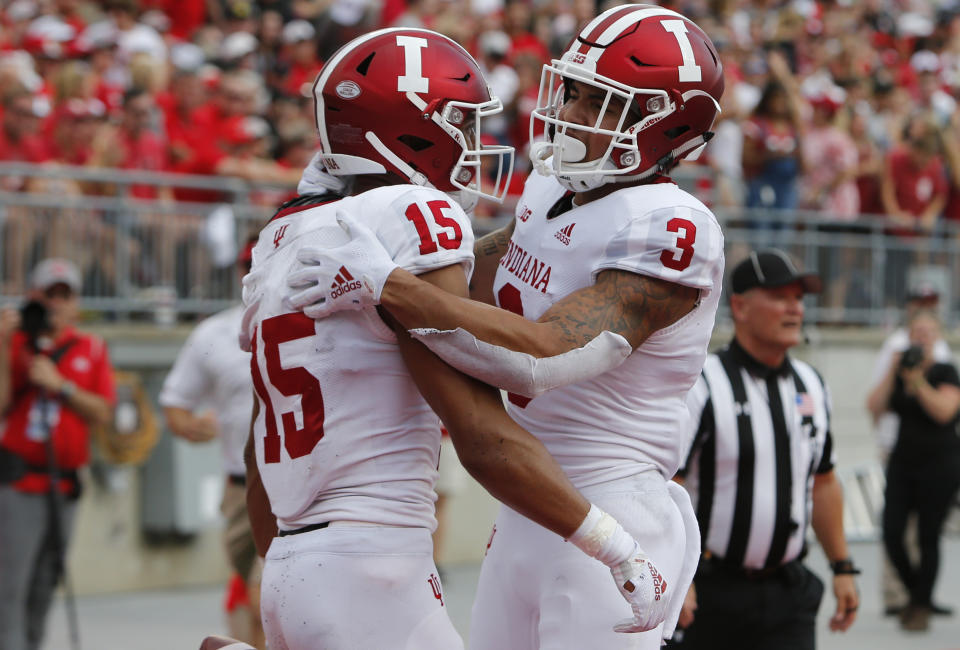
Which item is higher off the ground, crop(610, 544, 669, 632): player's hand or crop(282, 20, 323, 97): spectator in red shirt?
crop(282, 20, 323, 97): spectator in red shirt

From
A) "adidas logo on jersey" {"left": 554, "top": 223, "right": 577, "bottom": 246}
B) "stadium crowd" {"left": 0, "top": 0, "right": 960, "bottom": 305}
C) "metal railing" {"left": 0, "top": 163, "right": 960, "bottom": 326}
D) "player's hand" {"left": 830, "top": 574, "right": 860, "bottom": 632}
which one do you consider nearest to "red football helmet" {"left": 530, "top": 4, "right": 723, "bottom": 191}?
"adidas logo on jersey" {"left": 554, "top": 223, "right": 577, "bottom": 246}

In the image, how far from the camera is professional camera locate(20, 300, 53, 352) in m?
7.39

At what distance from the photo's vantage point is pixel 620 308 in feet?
10.8

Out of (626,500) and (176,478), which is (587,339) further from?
(176,478)

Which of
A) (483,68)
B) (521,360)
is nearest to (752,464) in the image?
(521,360)

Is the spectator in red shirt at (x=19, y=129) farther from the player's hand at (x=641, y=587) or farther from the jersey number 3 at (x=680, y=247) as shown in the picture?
the player's hand at (x=641, y=587)

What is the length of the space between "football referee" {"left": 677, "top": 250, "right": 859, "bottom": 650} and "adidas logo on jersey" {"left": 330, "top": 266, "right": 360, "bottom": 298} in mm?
2314

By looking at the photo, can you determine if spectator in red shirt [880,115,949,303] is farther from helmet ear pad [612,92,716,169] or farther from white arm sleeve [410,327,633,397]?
white arm sleeve [410,327,633,397]

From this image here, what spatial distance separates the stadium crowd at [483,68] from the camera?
10.2 m

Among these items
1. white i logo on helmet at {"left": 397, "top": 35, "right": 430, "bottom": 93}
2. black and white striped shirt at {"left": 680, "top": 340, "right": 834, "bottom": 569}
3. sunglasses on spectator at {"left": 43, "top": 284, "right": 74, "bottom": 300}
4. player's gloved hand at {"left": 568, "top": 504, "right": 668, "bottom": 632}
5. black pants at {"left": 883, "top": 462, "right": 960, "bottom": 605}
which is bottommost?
black pants at {"left": 883, "top": 462, "right": 960, "bottom": 605}

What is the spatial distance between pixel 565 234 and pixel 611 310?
1.08 ft

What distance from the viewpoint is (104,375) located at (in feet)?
24.9

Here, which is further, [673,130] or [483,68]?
[483,68]

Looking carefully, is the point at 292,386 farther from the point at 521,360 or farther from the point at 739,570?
the point at 739,570
